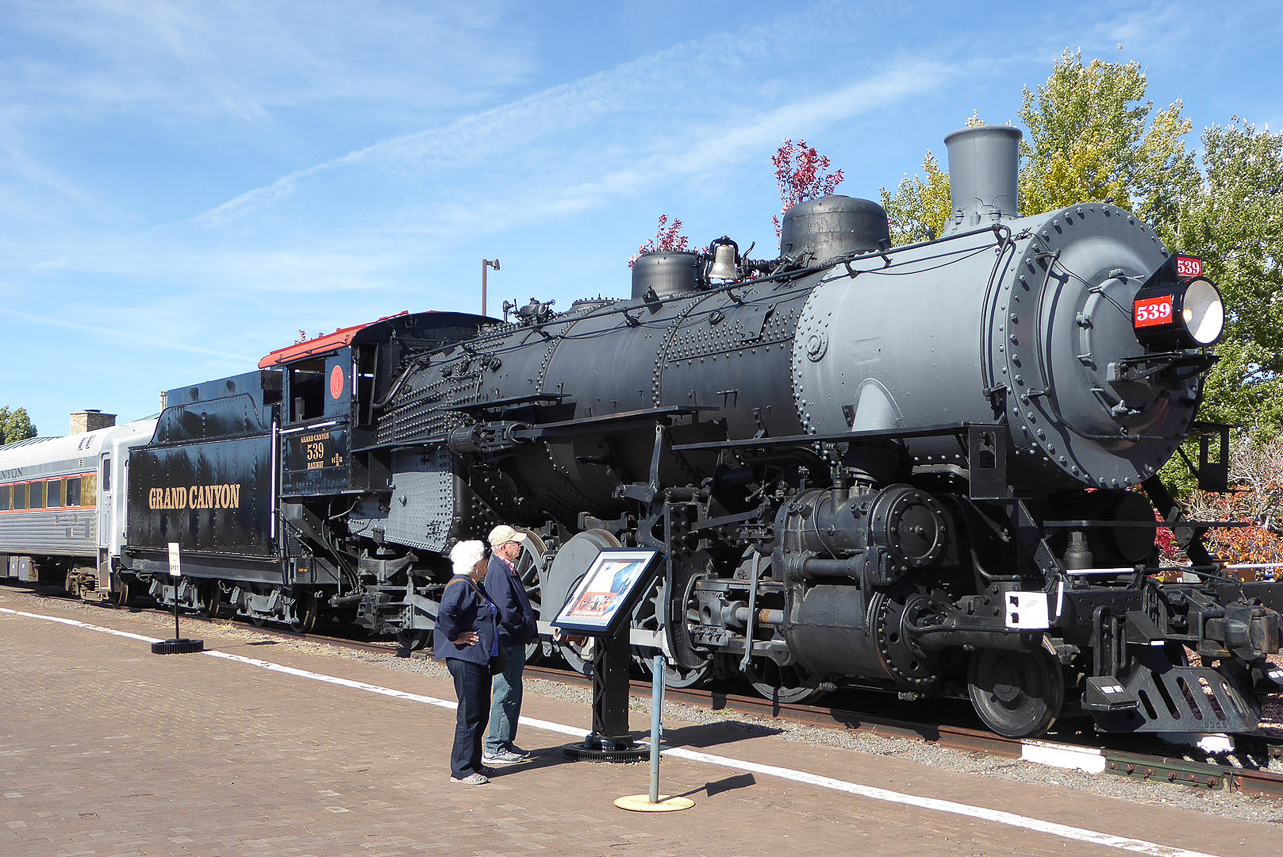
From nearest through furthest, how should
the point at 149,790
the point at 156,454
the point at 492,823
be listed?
1. the point at 492,823
2. the point at 149,790
3. the point at 156,454

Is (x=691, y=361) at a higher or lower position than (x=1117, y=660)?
higher

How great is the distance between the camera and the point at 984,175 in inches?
315

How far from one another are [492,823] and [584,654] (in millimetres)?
4780

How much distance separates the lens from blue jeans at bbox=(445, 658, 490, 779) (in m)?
6.45

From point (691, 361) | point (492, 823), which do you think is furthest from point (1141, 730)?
point (691, 361)

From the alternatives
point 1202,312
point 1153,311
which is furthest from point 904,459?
point 1202,312

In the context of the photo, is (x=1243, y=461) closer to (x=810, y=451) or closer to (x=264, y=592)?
(x=810, y=451)

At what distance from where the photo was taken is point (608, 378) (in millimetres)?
9867

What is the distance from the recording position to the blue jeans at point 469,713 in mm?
6449

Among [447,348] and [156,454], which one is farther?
[156,454]

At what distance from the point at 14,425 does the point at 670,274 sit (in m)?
70.6

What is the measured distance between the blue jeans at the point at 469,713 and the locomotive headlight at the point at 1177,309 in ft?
15.0

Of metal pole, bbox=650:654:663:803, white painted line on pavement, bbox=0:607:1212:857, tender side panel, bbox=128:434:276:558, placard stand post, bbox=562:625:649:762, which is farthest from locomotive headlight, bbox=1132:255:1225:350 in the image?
tender side panel, bbox=128:434:276:558

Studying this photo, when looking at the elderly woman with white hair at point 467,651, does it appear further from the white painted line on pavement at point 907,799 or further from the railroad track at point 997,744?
the railroad track at point 997,744
